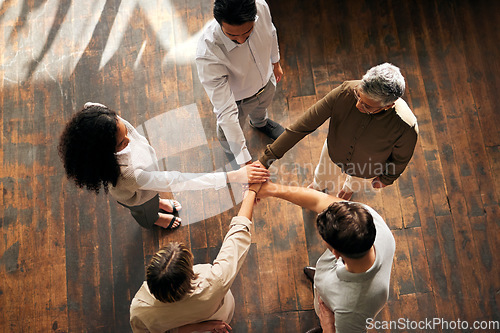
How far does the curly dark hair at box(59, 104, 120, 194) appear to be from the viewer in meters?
1.68

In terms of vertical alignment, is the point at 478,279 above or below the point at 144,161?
below

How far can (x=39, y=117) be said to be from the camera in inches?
116

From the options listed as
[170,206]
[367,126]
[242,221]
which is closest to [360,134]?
[367,126]

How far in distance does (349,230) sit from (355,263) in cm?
16

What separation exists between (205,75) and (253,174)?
0.61 metres

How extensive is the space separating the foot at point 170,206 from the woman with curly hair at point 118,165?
0.27 meters

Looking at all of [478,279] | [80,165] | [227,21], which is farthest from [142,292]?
[478,279]

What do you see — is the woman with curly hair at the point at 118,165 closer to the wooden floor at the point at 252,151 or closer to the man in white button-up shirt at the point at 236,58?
the man in white button-up shirt at the point at 236,58

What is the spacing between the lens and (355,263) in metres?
1.51

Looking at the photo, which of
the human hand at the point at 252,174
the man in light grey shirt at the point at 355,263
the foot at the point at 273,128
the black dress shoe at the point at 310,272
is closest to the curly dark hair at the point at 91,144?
the human hand at the point at 252,174

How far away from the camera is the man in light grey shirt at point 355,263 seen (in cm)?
147

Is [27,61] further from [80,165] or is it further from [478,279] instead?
[478,279]

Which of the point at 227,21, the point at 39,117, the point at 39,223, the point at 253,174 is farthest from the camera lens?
the point at 39,117

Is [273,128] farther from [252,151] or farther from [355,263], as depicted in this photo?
[355,263]
